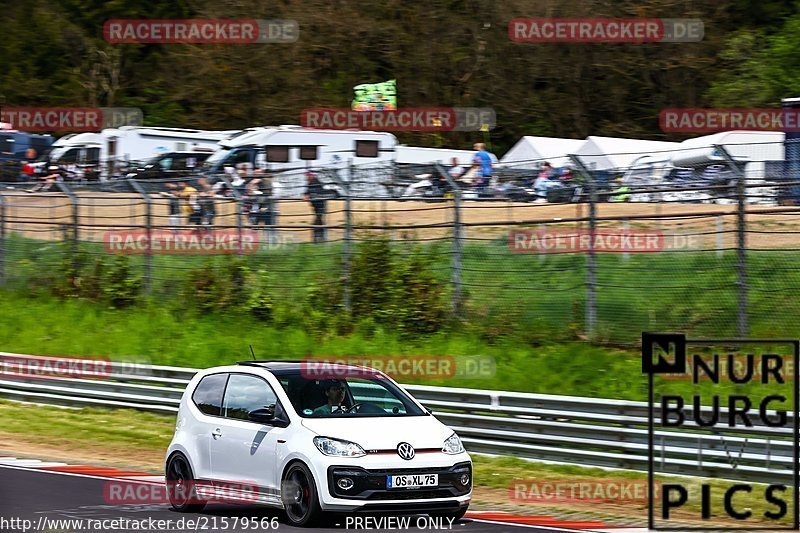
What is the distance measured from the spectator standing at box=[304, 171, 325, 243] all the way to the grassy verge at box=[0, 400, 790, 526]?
14.7ft

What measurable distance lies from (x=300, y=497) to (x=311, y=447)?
44 centimetres

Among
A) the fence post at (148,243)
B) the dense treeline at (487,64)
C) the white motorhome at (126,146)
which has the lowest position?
the fence post at (148,243)

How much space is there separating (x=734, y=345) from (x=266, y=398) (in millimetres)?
7693

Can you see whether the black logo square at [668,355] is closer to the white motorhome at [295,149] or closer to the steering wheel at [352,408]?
the steering wheel at [352,408]

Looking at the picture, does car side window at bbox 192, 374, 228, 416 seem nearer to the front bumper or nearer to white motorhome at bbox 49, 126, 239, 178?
the front bumper

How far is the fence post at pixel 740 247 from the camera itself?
17.1 meters

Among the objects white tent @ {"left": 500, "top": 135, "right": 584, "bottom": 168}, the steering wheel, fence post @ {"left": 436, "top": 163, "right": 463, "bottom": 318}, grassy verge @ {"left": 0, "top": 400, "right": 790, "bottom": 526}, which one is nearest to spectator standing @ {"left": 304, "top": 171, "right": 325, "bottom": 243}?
fence post @ {"left": 436, "top": 163, "right": 463, "bottom": 318}

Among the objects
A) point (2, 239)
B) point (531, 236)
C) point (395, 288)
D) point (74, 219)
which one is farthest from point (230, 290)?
point (531, 236)

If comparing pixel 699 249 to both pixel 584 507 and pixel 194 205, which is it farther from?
pixel 194 205

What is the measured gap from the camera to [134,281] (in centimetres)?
2569

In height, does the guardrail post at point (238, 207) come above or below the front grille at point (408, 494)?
above

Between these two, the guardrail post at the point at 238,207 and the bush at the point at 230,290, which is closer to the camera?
the guardrail post at the point at 238,207

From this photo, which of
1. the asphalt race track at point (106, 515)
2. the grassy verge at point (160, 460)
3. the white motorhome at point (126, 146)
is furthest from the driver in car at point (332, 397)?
the white motorhome at point (126, 146)

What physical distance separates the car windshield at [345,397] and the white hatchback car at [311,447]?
0.04ft
